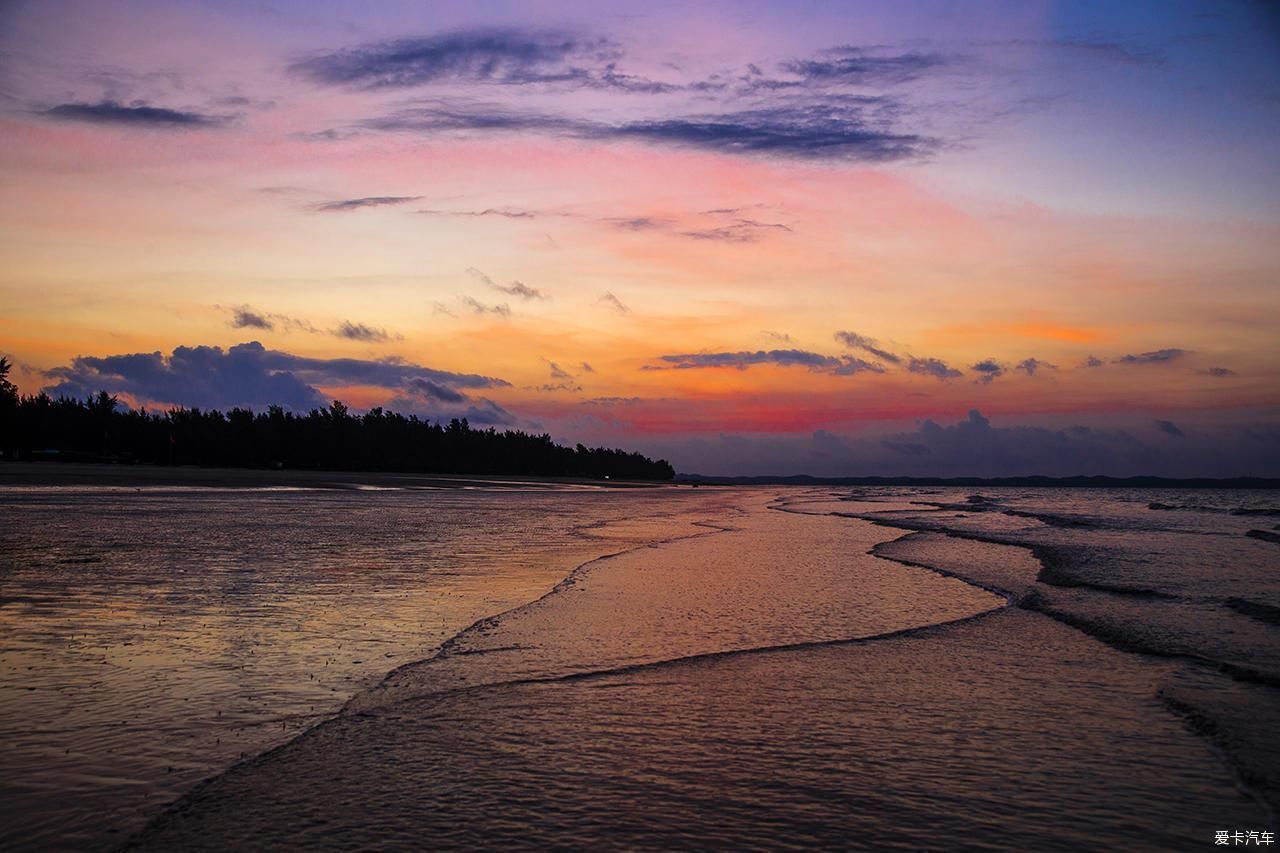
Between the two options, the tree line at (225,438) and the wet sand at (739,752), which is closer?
the wet sand at (739,752)

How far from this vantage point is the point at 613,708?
855 centimetres

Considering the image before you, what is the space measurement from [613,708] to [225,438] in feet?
396

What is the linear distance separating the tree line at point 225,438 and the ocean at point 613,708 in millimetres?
87187

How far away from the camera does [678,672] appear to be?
10.1m

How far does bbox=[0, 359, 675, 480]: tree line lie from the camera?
10425 cm

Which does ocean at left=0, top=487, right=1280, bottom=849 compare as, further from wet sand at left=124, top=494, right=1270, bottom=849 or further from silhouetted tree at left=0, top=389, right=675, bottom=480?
silhouetted tree at left=0, top=389, right=675, bottom=480

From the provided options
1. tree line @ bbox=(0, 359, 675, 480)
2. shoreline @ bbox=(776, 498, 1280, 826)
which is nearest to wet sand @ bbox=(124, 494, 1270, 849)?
shoreline @ bbox=(776, 498, 1280, 826)

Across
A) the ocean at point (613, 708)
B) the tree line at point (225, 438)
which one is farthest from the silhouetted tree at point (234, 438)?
the ocean at point (613, 708)

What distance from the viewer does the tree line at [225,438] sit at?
104250 mm

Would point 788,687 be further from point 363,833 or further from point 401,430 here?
point 401,430

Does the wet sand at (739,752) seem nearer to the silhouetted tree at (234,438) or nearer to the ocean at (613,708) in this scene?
the ocean at (613,708)

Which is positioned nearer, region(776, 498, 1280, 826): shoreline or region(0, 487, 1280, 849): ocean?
region(0, 487, 1280, 849): ocean

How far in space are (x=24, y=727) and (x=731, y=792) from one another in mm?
5785

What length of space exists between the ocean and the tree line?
8719 cm
